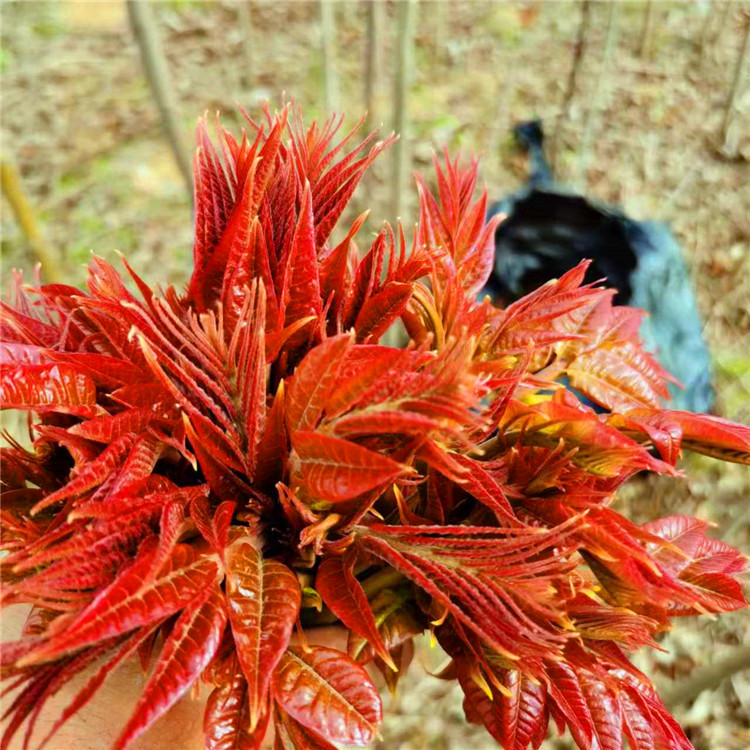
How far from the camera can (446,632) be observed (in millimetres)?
523

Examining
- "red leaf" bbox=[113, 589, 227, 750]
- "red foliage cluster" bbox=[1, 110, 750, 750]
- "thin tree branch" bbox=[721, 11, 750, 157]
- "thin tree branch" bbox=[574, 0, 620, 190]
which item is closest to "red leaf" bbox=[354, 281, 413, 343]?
"red foliage cluster" bbox=[1, 110, 750, 750]

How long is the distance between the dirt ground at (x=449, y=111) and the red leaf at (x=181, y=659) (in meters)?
1.30

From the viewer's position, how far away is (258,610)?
440 mm

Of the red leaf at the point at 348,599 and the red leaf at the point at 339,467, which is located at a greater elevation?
the red leaf at the point at 339,467

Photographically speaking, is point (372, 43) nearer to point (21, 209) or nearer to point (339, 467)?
point (21, 209)

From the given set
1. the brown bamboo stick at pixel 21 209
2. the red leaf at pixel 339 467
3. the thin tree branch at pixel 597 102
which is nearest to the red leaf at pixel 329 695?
the red leaf at pixel 339 467

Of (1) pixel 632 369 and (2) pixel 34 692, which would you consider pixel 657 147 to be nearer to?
(1) pixel 632 369

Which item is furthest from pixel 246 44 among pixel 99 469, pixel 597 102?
pixel 99 469

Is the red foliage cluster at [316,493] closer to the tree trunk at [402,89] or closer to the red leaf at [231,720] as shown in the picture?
the red leaf at [231,720]

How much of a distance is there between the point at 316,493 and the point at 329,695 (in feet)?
0.42

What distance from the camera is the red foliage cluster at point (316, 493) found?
40 centimetres

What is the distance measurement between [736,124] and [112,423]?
2523 millimetres

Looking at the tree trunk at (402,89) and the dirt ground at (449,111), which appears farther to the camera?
the dirt ground at (449,111)

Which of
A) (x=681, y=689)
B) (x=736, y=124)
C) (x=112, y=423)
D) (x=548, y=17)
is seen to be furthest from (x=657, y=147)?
(x=112, y=423)
